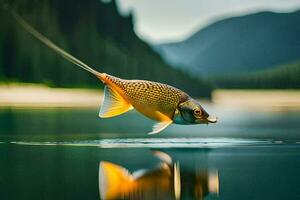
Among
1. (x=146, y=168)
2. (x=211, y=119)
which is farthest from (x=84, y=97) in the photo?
(x=211, y=119)

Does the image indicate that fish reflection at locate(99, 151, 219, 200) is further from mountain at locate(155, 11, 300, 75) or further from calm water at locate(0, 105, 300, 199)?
mountain at locate(155, 11, 300, 75)

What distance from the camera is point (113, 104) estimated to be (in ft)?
17.5

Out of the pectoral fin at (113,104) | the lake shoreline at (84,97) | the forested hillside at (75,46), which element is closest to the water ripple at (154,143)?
the pectoral fin at (113,104)

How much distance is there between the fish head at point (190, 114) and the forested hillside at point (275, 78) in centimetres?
2478

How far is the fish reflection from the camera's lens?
5.15 metres

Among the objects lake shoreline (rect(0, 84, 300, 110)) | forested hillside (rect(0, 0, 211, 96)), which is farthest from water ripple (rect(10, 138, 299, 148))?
forested hillside (rect(0, 0, 211, 96))

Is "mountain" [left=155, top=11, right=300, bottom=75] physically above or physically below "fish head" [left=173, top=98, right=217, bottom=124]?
above

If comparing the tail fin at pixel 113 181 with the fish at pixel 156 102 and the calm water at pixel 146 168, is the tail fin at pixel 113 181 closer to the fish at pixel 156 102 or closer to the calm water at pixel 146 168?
the calm water at pixel 146 168

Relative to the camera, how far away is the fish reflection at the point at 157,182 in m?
5.15

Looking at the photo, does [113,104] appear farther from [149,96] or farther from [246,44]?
[246,44]

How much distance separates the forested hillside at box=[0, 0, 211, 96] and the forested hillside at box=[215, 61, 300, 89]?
323 centimetres

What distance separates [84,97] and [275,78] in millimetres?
8553

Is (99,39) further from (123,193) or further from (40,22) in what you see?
(123,193)

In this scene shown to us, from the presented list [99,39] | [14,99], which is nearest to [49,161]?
[14,99]
